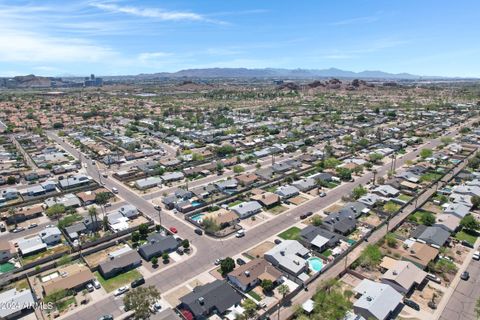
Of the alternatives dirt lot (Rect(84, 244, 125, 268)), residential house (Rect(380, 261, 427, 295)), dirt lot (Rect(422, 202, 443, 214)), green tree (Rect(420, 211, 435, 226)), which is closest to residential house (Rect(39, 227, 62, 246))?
dirt lot (Rect(84, 244, 125, 268))

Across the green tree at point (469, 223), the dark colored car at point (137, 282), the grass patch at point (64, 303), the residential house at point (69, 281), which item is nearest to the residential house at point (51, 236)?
the residential house at point (69, 281)

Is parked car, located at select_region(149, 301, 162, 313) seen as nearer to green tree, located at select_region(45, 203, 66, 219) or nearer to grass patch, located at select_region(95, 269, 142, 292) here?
grass patch, located at select_region(95, 269, 142, 292)

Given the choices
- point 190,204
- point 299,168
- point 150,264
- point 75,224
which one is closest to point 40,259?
point 75,224

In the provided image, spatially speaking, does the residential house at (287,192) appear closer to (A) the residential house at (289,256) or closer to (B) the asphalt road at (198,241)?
(B) the asphalt road at (198,241)

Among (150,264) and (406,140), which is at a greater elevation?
(406,140)

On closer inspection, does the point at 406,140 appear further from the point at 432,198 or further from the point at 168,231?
the point at 168,231

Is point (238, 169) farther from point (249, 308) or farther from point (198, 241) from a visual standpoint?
point (249, 308)

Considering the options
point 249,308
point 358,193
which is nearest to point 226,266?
point 249,308
